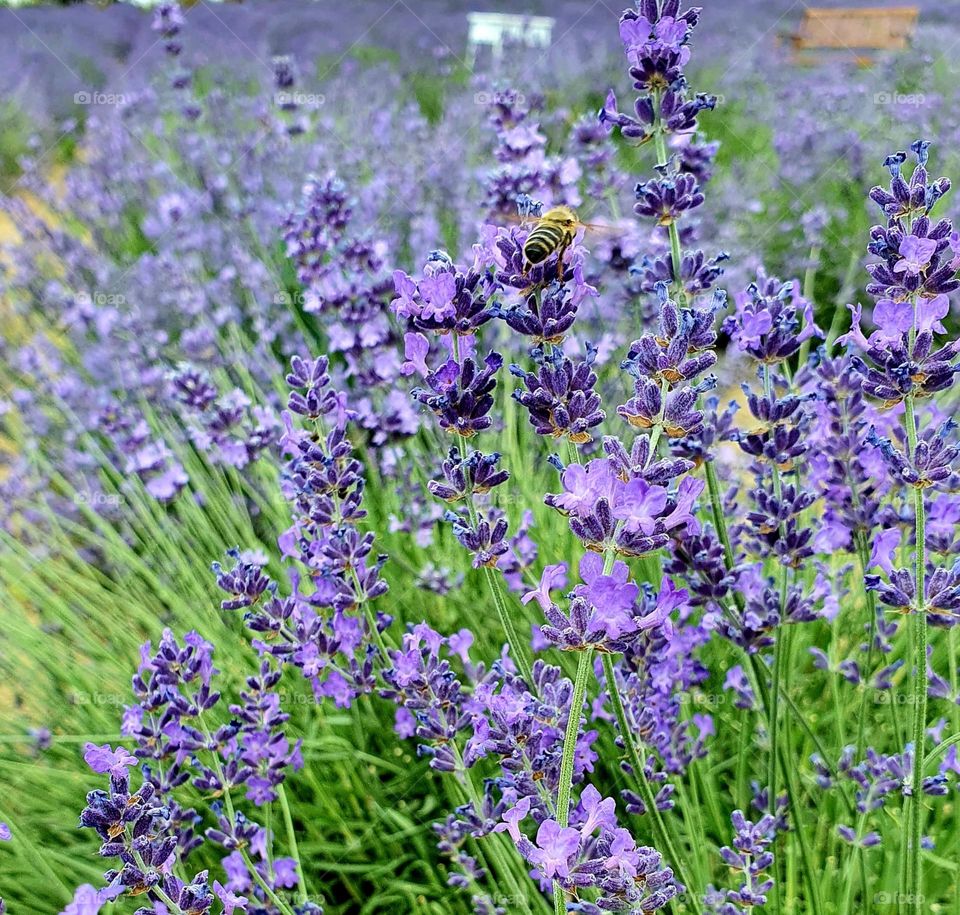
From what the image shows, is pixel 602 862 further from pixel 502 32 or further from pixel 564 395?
pixel 502 32

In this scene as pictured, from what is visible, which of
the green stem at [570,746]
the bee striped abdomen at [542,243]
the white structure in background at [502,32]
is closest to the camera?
the green stem at [570,746]

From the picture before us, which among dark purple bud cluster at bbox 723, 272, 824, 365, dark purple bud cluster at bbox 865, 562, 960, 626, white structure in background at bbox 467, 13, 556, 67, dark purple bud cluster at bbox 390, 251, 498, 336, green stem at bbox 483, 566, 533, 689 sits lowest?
dark purple bud cluster at bbox 865, 562, 960, 626

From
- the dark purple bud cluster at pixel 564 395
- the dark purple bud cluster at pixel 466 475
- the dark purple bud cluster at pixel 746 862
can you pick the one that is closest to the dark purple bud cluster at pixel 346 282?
the dark purple bud cluster at pixel 466 475

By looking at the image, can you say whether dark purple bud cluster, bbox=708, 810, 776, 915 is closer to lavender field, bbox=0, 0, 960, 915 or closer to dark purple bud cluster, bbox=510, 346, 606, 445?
lavender field, bbox=0, 0, 960, 915

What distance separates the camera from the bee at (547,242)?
111 cm

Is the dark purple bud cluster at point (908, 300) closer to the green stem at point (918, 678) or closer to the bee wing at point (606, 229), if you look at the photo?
the green stem at point (918, 678)

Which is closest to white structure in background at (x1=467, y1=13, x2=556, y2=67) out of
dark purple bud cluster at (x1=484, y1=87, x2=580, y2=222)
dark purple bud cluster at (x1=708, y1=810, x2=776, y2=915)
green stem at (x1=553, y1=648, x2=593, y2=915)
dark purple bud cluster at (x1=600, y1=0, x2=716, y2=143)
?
dark purple bud cluster at (x1=484, y1=87, x2=580, y2=222)

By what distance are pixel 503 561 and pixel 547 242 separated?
0.63 m

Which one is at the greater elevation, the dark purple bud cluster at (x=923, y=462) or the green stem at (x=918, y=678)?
the dark purple bud cluster at (x=923, y=462)

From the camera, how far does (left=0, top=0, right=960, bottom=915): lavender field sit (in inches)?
41.4

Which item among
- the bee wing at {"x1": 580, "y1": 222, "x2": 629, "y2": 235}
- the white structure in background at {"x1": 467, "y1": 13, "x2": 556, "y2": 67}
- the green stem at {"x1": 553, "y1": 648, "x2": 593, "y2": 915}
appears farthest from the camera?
the white structure in background at {"x1": 467, "y1": 13, "x2": 556, "y2": 67}

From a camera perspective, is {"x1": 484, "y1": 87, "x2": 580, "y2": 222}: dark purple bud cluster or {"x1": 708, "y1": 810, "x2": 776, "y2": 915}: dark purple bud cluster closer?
{"x1": 708, "y1": 810, "x2": 776, "y2": 915}: dark purple bud cluster

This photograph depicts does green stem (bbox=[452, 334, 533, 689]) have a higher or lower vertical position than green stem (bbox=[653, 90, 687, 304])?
lower

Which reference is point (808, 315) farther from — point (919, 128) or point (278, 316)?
point (919, 128)
